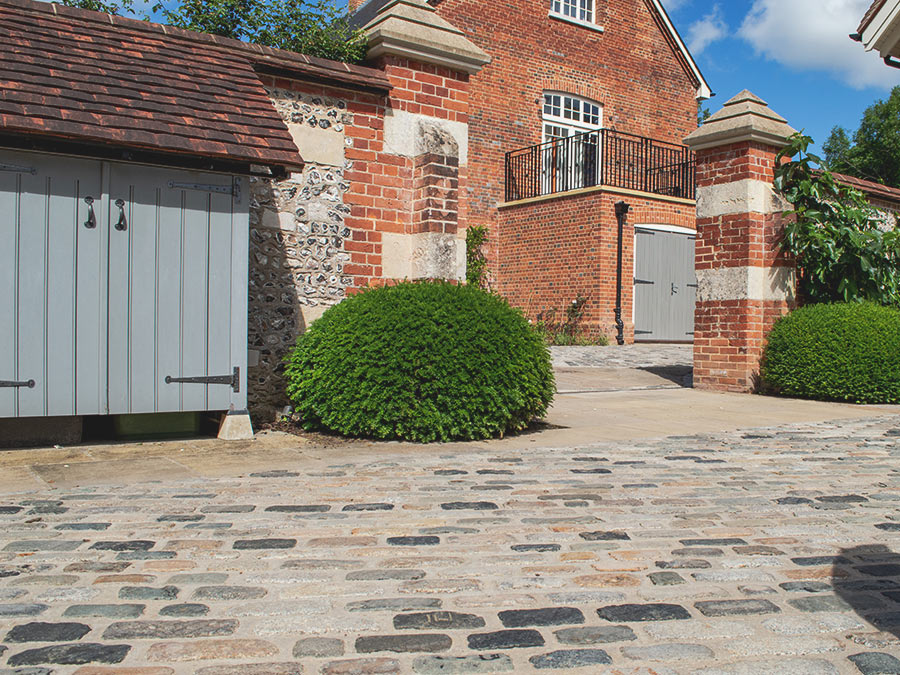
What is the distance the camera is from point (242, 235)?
623cm

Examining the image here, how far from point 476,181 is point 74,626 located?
16.9 meters

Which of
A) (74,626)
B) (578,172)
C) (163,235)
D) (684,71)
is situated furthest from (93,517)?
(684,71)

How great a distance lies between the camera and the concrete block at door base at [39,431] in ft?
18.9

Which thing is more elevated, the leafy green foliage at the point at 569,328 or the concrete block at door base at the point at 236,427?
the leafy green foliage at the point at 569,328

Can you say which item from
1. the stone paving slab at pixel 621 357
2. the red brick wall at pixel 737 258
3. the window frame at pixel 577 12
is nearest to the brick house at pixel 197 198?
the red brick wall at pixel 737 258

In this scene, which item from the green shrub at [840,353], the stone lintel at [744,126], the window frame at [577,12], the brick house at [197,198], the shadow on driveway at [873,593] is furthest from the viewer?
the window frame at [577,12]

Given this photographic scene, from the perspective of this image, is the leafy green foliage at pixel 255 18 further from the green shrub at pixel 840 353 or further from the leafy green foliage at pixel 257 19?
the green shrub at pixel 840 353

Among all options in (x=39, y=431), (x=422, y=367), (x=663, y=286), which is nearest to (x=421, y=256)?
(x=422, y=367)

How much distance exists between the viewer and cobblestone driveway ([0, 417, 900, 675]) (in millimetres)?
2430

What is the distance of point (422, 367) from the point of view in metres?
6.03

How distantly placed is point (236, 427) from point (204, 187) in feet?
6.18

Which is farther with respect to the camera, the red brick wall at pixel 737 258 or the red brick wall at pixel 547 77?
the red brick wall at pixel 547 77

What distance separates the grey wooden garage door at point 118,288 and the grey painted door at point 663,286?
1268 cm

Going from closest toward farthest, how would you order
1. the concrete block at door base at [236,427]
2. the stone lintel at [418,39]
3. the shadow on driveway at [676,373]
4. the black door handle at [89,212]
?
the black door handle at [89,212]
the concrete block at door base at [236,427]
the stone lintel at [418,39]
the shadow on driveway at [676,373]
